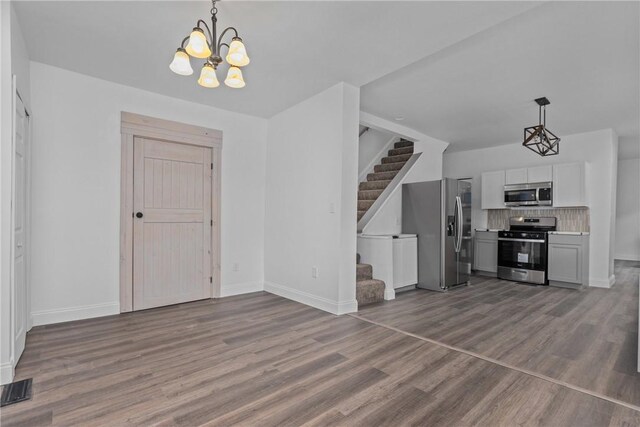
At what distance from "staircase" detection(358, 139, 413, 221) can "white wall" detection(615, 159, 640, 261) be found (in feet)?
21.0

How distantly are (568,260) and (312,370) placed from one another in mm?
5205

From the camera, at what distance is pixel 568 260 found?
527 cm

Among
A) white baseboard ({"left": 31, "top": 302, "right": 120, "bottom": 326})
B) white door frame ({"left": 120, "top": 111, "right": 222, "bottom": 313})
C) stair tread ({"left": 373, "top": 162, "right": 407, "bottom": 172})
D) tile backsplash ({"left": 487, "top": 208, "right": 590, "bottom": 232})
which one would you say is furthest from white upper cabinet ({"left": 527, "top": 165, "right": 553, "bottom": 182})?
white baseboard ({"left": 31, "top": 302, "right": 120, "bottom": 326})

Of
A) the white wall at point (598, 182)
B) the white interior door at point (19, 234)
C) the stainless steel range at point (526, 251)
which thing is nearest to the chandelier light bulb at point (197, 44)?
the white interior door at point (19, 234)

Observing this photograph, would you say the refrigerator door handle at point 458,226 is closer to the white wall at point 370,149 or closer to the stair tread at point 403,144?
the stair tread at point 403,144

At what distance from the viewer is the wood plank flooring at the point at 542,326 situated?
7.65ft

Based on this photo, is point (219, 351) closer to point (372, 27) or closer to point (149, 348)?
point (149, 348)

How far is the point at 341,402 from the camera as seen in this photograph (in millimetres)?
1887

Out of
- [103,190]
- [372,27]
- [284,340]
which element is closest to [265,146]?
[103,190]

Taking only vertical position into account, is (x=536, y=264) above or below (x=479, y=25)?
below

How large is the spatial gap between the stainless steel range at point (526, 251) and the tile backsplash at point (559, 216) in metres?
0.13

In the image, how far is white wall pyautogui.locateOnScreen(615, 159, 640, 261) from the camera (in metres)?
8.16

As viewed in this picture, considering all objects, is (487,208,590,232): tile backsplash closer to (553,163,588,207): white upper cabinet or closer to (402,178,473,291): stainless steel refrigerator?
(553,163,588,207): white upper cabinet

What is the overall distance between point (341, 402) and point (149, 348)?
173cm
